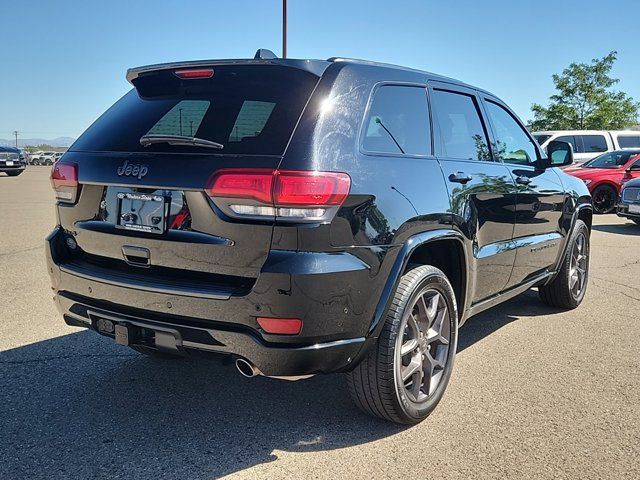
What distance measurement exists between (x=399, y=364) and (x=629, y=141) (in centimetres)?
1875

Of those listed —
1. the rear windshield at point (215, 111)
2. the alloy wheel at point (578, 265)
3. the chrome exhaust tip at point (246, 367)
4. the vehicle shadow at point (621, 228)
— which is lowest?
the vehicle shadow at point (621, 228)

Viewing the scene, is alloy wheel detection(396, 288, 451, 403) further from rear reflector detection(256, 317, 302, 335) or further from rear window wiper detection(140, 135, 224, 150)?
rear window wiper detection(140, 135, 224, 150)

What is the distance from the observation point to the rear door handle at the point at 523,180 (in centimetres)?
426

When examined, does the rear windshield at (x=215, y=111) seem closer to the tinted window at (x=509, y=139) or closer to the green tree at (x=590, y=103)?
the tinted window at (x=509, y=139)

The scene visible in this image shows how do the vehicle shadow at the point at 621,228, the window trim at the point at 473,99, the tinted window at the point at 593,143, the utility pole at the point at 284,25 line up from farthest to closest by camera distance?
1. the tinted window at the point at 593,143
2. the utility pole at the point at 284,25
3. the vehicle shadow at the point at 621,228
4. the window trim at the point at 473,99

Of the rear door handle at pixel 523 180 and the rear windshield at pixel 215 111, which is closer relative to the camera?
the rear windshield at pixel 215 111

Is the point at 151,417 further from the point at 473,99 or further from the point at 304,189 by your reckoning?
the point at 473,99

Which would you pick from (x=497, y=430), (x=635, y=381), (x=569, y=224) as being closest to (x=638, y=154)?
(x=569, y=224)

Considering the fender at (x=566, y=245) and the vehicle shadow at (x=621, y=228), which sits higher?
the fender at (x=566, y=245)

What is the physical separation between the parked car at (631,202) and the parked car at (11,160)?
24.0 metres

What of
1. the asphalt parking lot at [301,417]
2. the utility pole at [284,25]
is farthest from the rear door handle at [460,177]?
the utility pole at [284,25]

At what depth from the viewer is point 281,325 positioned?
8.14 feet

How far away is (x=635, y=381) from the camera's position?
147 inches

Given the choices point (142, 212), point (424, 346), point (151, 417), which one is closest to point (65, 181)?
point (142, 212)
